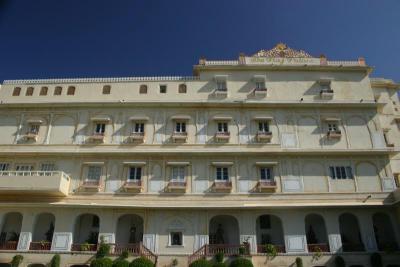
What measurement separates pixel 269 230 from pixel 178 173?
7.94 metres

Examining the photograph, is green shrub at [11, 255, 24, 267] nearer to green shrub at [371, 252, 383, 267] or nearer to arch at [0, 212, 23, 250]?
arch at [0, 212, 23, 250]

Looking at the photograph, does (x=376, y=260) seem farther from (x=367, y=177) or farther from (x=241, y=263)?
(x=241, y=263)

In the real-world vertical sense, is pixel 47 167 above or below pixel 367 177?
above

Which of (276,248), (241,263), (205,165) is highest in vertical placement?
(205,165)

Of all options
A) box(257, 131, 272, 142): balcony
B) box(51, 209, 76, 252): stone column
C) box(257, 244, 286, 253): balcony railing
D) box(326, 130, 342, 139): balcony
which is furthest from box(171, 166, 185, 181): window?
box(326, 130, 342, 139): balcony

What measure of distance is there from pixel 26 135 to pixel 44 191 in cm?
565

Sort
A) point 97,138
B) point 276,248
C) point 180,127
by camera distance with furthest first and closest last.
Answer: point 180,127, point 97,138, point 276,248

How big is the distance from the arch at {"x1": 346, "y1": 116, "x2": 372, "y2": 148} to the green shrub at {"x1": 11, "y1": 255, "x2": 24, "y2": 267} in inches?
970

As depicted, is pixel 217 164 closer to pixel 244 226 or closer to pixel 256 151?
pixel 256 151

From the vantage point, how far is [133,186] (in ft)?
81.0

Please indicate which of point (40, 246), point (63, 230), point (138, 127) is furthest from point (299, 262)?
point (40, 246)

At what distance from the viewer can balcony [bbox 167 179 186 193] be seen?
2469 centimetres

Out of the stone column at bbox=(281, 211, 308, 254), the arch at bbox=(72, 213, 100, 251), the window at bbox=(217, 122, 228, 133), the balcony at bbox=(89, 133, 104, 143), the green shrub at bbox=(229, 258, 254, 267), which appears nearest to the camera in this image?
the green shrub at bbox=(229, 258, 254, 267)

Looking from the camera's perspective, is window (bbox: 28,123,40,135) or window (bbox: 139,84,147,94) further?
window (bbox: 139,84,147,94)
